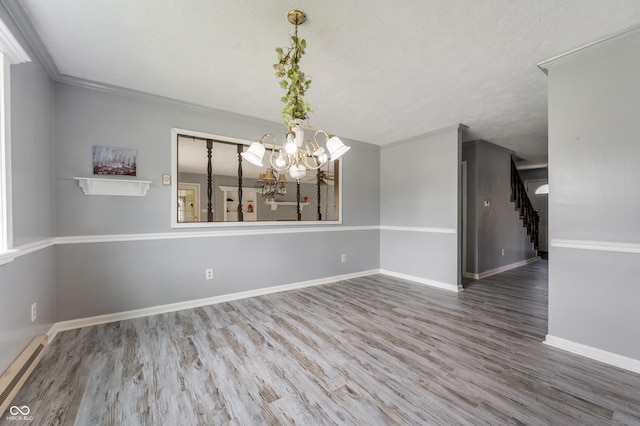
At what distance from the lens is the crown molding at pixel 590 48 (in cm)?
188

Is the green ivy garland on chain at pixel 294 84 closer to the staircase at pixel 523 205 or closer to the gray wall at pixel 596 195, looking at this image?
the gray wall at pixel 596 195

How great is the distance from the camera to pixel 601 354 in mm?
2043

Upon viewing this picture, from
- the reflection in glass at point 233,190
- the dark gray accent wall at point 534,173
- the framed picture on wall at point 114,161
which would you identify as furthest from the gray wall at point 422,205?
the dark gray accent wall at point 534,173

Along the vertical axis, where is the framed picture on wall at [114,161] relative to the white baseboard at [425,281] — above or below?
above

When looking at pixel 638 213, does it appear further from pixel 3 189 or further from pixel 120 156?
pixel 120 156

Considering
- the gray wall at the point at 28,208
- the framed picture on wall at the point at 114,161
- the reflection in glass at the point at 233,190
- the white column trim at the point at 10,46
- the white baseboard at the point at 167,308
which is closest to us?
the white column trim at the point at 10,46

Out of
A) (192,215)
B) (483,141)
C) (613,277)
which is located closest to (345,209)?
(483,141)

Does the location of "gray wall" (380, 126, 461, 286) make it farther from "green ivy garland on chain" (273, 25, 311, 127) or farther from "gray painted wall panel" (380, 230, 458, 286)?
"green ivy garland on chain" (273, 25, 311, 127)

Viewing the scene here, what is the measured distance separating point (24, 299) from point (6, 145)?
3.66ft

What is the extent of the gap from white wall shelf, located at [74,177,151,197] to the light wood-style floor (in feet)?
4.51

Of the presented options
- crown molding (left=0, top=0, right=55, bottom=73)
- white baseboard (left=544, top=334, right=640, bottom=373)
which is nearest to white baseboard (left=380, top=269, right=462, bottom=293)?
white baseboard (left=544, top=334, right=640, bottom=373)

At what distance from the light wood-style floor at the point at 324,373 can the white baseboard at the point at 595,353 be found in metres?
0.08

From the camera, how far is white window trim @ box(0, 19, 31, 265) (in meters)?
1.60

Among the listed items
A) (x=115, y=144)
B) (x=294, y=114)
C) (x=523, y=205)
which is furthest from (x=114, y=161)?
(x=523, y=205)
